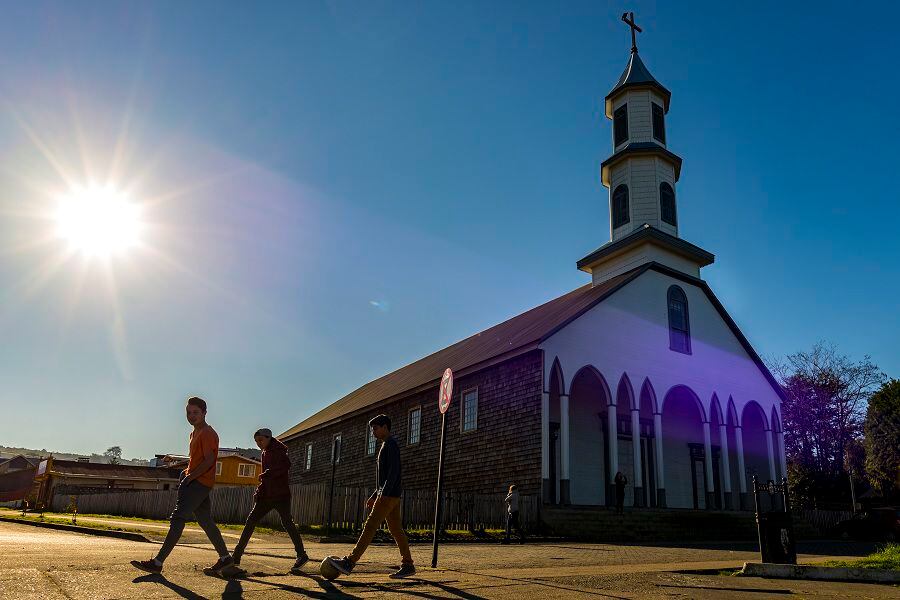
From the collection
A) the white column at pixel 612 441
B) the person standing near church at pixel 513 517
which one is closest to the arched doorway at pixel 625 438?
the white column at pixel 612 441

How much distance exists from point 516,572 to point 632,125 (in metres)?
24.8

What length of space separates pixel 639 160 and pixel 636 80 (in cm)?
410

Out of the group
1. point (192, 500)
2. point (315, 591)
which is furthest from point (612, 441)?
point (315, 591)

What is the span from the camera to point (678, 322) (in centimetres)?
2578

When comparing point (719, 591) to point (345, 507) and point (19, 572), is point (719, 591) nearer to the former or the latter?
point (19, 572)

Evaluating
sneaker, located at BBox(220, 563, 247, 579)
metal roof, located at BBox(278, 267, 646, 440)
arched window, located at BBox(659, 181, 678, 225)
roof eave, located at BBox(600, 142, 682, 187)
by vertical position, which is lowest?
sneaker, located at BBox(220, 563, 247, 579)

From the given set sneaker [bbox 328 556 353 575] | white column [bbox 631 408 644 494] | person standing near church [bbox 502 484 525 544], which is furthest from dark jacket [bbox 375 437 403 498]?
white column [bbox 631 408 644 494]

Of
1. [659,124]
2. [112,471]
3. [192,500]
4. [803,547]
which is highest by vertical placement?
[659,124]

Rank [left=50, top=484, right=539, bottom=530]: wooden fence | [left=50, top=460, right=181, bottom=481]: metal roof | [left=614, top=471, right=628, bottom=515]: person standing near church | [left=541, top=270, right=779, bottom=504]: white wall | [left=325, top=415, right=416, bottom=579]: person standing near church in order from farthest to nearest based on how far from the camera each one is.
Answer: [left=50, top=460, right=181, bottom=481]: metal roof < [left=541, top=270, right=779, bottom=504]: white wall < [left=614, top=471, right=628, bottom=515]: person standing near church < [left=50, top=484, right=539, bottom=530]: wooden fence < [left=325, top=415, right=416, bottom=579]: person standing near church

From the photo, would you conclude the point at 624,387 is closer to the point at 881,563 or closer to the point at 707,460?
the point at 707,460

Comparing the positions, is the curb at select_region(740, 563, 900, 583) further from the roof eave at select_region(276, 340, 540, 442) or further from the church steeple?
the church steeple

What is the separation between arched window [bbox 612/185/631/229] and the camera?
27.9 m

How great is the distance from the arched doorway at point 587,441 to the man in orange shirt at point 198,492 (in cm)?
1789

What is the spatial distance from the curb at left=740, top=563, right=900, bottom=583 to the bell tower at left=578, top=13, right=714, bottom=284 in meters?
18.5
